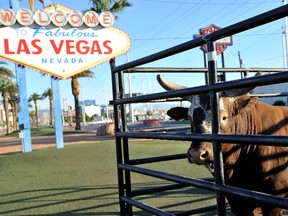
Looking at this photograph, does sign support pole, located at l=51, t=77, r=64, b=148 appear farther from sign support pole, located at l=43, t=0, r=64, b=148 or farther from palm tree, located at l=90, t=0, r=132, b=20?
palm tree, located at l=90, t=0, r=132, b=20

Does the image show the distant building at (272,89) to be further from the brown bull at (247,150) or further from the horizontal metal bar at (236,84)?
the horizontal metal bar at (236,84)

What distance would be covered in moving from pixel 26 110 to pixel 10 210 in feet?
35.1

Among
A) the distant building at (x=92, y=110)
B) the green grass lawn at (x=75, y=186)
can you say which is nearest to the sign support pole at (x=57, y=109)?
the green grass lawn at (x=75, y=186)

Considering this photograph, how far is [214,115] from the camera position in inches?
83.7

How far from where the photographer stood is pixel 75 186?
7.53 m

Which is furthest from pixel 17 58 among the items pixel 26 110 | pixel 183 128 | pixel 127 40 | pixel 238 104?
pixel 238 104

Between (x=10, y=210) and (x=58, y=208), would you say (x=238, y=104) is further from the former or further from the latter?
(x=10, y=210)

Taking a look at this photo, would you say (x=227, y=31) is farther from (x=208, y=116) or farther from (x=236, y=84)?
(x=208, y=116)

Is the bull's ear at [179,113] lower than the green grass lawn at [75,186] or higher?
higher

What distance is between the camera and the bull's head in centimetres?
236

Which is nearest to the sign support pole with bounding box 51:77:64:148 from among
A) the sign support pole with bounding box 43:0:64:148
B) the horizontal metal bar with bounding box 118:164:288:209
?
the sign support pole with bounding box 43:0:64:148

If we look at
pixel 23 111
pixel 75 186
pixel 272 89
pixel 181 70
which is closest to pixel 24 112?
pixel 23 111

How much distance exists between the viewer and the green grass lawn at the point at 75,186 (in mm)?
5692

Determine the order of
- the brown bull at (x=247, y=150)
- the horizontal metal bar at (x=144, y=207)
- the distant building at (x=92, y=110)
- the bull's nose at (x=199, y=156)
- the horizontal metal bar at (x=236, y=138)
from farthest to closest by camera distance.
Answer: the distant building at (x=92, y=110) < the brown bull at (x=247, y=150) < the horizontal metal bar at (x=144, y=207) < the bull's nose at (x=199, y=156) < the horizontal metal bar at (x=236, y=138)
